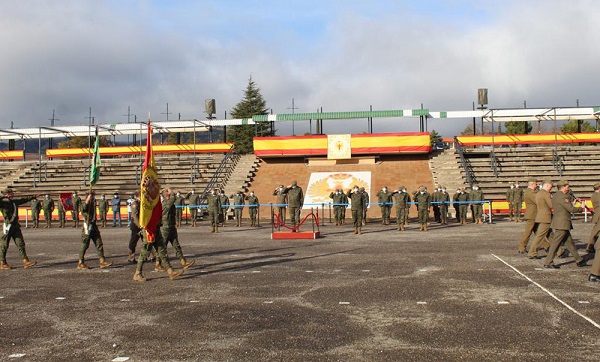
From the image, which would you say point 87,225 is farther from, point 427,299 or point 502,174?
point 502,174

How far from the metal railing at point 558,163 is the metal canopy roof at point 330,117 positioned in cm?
395

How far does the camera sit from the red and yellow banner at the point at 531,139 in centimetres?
3822

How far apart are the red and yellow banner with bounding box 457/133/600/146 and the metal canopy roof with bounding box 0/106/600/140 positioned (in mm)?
1305

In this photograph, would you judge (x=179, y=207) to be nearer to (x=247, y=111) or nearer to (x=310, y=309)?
(x=310, y=309)

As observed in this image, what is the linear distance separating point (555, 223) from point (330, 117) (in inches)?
1122

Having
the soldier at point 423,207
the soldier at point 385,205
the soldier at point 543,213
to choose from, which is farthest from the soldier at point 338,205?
the soldier at point 543,213

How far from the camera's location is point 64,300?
9.29 meters

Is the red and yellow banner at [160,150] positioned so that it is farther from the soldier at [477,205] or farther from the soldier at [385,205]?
the soldier at [477,205]

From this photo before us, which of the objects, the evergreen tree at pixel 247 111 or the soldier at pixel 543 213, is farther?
the evergreen tree at pixel 247 111

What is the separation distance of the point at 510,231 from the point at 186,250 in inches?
493

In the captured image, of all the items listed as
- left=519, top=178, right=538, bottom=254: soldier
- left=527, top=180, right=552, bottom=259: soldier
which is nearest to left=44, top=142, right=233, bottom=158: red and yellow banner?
left=519, top=178, right=538, bottom=254: soldier

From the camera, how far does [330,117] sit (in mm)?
39406

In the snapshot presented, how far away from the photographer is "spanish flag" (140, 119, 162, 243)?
1083 centimetres

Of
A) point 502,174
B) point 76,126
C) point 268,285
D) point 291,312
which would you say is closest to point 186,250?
point 268,285
